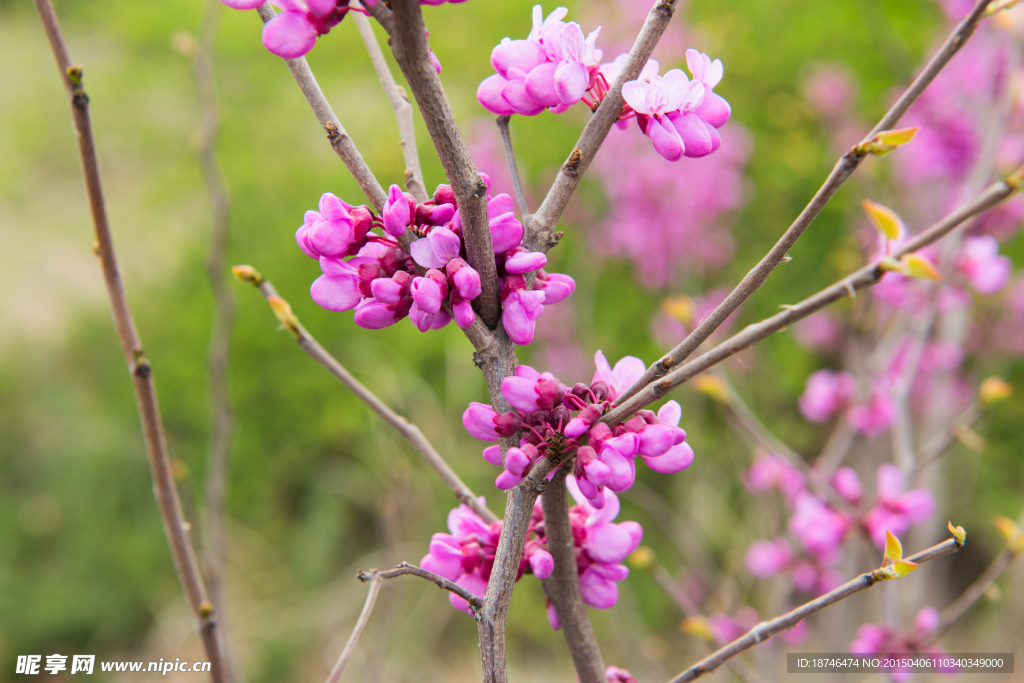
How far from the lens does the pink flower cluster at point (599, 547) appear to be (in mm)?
571

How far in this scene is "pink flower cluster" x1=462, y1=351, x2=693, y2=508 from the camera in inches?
18.5

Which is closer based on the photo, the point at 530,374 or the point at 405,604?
the point at 530,374

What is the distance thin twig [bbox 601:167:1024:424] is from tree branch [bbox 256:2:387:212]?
0.25 m

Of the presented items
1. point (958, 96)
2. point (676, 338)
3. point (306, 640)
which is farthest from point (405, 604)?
point (958, 96)

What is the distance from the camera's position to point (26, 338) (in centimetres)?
335

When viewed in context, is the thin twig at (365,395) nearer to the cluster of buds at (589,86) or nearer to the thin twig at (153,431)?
the thin twig at (153,431)

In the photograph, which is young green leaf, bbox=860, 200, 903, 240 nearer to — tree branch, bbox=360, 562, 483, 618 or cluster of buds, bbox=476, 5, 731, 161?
cluster of buds, bbox=476, 5, 731, 161

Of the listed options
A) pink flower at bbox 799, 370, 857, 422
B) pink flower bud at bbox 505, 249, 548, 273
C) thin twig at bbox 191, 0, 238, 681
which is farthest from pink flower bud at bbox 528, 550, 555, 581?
pink flower at bbox 799, 370, 857, 422

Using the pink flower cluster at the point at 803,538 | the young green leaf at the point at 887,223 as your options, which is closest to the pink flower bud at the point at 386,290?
the young green leaf at the point at 887,223

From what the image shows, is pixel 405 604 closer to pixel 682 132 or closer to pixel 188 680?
pixel 188 680

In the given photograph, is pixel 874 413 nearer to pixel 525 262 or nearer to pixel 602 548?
pixel 602 548

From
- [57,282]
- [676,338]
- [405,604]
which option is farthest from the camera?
[57,282]

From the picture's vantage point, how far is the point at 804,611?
53 centimetres

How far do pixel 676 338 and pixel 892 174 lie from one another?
1.69m
